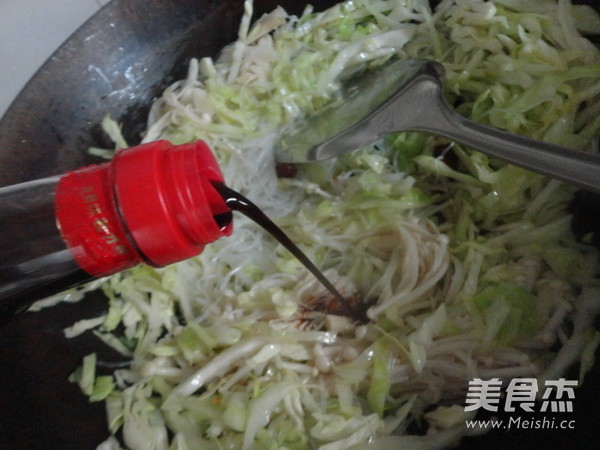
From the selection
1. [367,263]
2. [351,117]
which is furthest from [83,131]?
[367,263]

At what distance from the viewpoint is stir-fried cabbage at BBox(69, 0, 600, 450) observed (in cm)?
108

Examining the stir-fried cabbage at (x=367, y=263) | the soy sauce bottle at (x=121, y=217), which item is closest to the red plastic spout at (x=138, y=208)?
the soy sauce bottle at (x=121, y=217)

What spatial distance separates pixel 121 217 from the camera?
707mm

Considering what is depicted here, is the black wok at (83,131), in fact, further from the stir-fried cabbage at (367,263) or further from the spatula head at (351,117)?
the spatula head at (351,117)

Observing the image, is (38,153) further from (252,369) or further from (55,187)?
(252,369)

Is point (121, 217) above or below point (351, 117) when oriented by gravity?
above

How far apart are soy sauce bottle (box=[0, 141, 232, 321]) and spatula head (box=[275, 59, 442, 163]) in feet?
1.85

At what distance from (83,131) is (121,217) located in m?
0.83

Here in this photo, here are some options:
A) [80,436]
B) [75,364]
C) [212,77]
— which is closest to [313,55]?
[212,77]

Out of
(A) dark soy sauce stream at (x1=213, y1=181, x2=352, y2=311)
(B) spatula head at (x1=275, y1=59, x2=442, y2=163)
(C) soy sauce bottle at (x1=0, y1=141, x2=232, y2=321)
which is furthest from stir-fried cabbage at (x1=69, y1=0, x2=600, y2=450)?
(C) soy sauce bottle at (x1=0, y1=141, x2=232, y2=321)

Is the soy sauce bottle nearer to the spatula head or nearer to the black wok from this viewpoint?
the black wok

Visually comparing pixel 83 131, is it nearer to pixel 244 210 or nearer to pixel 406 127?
pixel 244 210

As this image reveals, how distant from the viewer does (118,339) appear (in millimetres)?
1301

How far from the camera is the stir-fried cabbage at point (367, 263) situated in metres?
1.08
